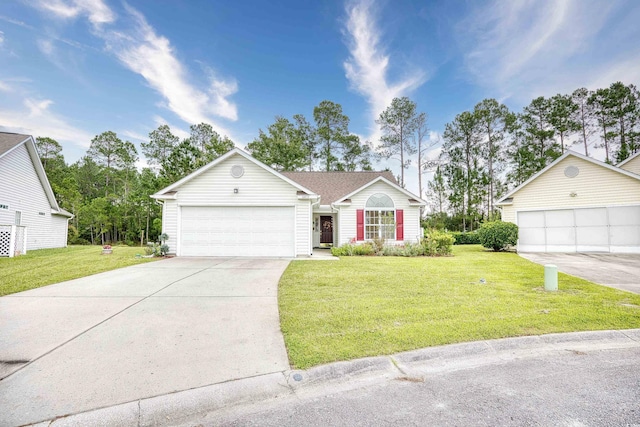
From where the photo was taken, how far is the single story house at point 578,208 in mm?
13227

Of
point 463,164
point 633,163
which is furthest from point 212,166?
point 463,164

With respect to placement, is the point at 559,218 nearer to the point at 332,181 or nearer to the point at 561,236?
the point at 561,236

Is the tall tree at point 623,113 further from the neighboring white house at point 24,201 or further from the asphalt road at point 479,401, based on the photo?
the neighboring white house at point 24,201

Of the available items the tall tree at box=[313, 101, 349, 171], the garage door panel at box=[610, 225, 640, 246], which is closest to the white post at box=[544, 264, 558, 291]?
the garage door panel at box=[610, 225, 640, 246]

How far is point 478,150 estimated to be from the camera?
2886 cm

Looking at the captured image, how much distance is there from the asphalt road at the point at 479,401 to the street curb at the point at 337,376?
10cm

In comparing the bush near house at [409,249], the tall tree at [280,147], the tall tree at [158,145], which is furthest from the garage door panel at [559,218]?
the tall tree at [158,145]

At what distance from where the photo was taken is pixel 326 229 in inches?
741

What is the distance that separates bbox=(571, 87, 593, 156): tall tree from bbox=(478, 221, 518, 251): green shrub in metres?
20.2

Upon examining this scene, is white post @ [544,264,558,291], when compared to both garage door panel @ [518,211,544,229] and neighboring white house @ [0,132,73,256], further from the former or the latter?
neighboring white house @ [0,132,73,256]

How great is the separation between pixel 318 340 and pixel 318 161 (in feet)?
96.4

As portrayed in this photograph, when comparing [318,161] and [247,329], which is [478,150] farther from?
[247,329]

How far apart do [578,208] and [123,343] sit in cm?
1887

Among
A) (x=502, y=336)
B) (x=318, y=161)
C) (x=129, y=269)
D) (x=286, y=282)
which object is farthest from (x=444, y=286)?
(x=318, y=161)
